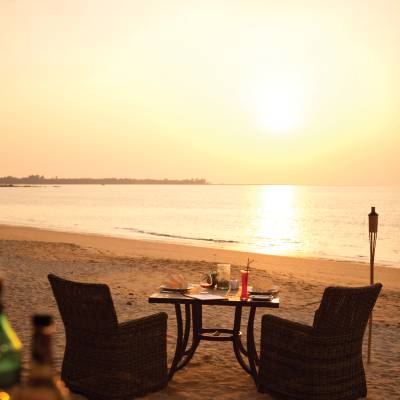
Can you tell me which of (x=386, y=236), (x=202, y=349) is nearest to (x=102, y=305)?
(x=202, y=349)

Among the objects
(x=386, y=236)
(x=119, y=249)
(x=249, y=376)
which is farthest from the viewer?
(x=386, y=236)

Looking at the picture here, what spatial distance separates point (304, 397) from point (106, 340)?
5.69 ft

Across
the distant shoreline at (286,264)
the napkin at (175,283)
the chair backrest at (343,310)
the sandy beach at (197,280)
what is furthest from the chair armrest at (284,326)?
the distant shoreline at (286,264)

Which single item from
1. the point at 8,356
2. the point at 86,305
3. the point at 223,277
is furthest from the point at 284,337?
the point at 8,356

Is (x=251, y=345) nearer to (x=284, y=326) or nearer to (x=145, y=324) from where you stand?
(x=284, y=326)

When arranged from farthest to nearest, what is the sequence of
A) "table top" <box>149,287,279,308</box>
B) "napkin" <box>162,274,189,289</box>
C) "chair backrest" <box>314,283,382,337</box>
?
1. "napkin" <box>162,274,189,289</box>
2. "table top" <box>149,287,279,308</box>
3. "chair backrest" <box>314,283,382,337</box>

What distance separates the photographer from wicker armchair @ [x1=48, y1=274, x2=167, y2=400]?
4695 mm

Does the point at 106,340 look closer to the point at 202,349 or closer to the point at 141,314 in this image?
the point at 202,349

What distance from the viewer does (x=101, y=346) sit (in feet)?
15.8

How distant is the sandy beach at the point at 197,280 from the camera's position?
18.9 ft

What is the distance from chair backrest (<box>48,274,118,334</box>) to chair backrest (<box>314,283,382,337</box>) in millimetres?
1670

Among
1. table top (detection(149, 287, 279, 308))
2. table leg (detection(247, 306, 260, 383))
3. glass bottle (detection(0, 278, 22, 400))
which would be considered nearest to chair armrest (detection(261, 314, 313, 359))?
table top (detection(149, 287, 279, 308))

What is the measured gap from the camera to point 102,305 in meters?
4.64

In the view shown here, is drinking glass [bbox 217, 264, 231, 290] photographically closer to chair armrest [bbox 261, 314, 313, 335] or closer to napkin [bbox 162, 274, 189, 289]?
napkin [bbox 162, 274, 189, 289]
